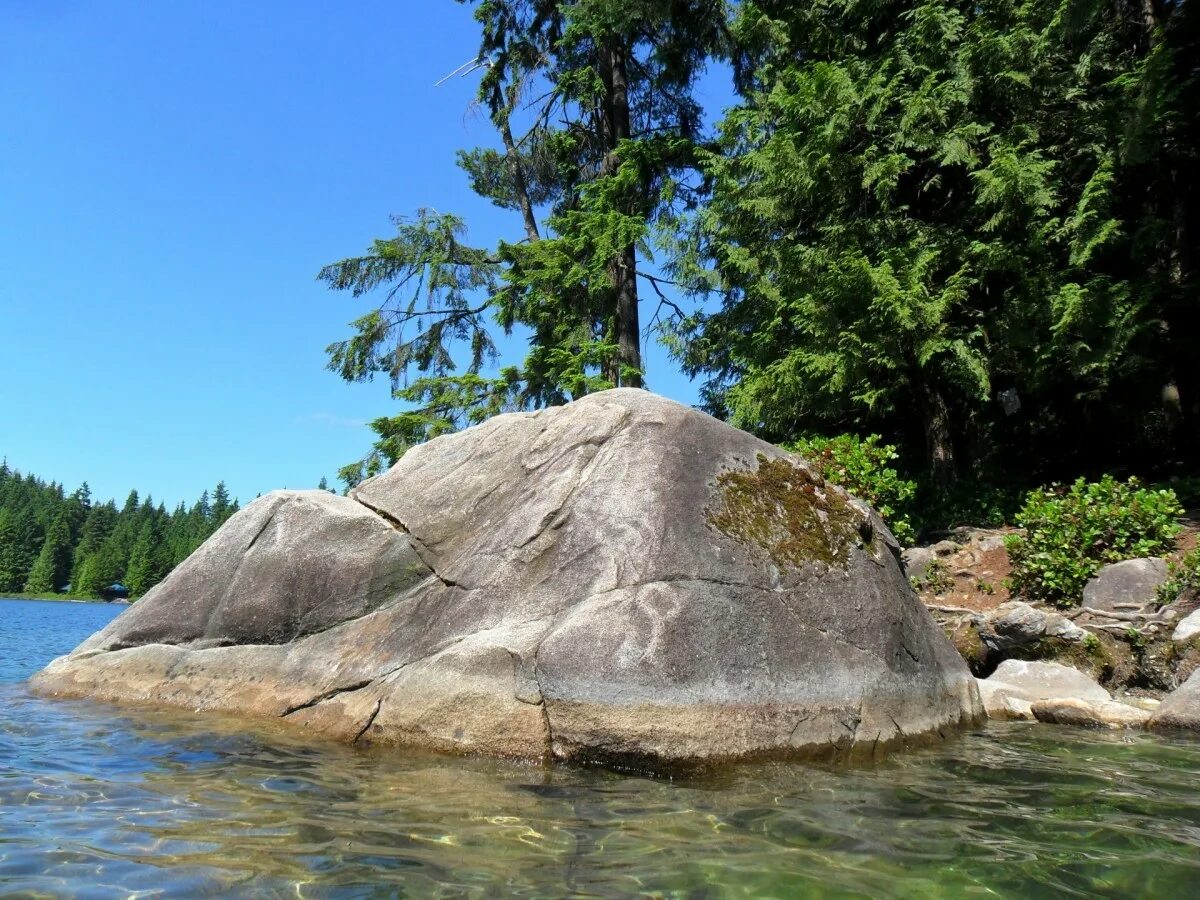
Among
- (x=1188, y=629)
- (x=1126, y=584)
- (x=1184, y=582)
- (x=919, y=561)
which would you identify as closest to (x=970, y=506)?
(x=919, y=561)

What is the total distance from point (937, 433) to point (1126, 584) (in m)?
5.12

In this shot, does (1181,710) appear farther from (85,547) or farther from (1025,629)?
(85,547)

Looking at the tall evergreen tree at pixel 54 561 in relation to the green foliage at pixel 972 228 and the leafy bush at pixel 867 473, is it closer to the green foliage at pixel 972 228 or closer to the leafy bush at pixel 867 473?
the green foliage at pixel 972 228

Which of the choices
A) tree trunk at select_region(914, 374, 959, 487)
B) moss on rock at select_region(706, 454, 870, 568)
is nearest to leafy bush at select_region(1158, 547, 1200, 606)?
moss on rock at select_region(706, 454, 870, 568)

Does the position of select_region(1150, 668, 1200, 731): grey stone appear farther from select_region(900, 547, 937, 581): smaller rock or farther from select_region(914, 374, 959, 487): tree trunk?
select_region(914, 374, 959, 487): tree trunk

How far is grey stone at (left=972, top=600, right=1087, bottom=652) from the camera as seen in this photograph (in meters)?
10.0

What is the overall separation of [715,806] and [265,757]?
10.8 ft

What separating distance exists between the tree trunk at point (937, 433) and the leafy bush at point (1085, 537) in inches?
119

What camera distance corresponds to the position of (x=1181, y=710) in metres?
7.78

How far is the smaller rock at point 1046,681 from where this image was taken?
9047 millimetres

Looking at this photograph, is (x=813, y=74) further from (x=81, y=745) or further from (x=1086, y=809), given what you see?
(x=81, y=745)

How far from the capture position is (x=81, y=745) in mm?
6219

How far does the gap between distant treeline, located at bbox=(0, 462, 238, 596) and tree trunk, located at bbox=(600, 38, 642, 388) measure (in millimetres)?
81470

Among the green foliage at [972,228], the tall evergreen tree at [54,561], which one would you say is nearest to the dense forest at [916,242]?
the green foliage at [972,228]
